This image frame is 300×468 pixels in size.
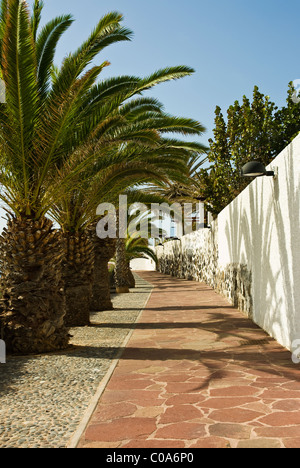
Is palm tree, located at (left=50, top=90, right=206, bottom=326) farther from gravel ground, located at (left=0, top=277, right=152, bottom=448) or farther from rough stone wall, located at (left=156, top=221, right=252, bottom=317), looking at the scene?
rough stone wall, located at (left=156, top=221, right=252, bottom=317)

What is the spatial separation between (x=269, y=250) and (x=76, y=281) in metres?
4.70

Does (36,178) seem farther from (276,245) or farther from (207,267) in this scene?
(207,267)

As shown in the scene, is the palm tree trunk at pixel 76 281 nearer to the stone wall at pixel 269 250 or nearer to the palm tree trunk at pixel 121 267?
the stone wall at pixel 269 250

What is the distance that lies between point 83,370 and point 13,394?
1.24m

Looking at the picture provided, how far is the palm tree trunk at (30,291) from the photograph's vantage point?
7.52m

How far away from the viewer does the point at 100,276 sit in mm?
13602

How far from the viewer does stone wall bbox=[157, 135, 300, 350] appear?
6.46 metres

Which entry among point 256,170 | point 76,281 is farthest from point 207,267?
point 256,170

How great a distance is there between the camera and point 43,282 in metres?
7.74

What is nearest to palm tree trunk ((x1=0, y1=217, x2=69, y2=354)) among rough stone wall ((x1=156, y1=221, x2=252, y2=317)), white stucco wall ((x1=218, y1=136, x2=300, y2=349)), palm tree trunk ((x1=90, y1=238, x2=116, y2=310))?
white stucco wall ((x1=218, y1=136, x2=300, y2=349))

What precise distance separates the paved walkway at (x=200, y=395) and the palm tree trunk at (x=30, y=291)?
1.38 m

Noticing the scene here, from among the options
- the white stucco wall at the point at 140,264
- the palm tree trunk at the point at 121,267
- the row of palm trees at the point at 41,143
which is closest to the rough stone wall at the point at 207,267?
the palm tree trunk at the point at 121,267

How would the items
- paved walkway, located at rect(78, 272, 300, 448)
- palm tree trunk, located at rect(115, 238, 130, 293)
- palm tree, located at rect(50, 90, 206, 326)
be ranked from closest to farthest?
paved walkway, located at rect(78, 272, 300, 448) < palm tree, located at rect(50, 90, 206, 326) < palm tree trunk, located at rect(115, 238, 130, 293)
